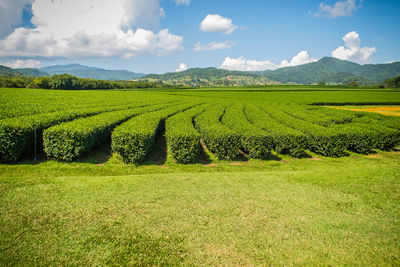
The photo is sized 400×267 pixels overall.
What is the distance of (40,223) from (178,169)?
665 centimetres

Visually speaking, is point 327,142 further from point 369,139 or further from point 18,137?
point 18,137

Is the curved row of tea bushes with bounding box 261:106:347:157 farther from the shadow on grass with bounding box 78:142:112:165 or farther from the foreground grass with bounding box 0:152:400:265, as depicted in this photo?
the shadow on grass with bounding box 78:142:112:165

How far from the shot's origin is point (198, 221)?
5637mm

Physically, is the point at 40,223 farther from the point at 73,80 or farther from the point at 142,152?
the point at 73,80

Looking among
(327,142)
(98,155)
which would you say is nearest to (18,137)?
(98,155)

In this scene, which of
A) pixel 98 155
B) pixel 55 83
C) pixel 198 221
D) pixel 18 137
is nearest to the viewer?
pixel 198 221

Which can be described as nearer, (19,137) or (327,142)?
(19,137)

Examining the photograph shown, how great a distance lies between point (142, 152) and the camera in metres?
11.0

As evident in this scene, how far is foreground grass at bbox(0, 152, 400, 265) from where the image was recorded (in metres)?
4.49

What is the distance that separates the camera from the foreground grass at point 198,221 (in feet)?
14.7

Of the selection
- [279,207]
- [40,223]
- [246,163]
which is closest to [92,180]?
Result: [40,223]

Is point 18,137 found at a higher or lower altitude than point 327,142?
higher

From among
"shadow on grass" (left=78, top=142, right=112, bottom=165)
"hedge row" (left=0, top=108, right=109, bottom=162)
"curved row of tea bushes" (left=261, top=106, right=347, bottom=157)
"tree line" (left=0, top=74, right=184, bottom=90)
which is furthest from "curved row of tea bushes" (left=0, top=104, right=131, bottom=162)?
"tree line" (left=0, top=74, right=184, bottom=90)

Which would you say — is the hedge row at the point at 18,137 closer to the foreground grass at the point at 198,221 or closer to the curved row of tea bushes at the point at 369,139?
the foreground grass at the point at 198,221
